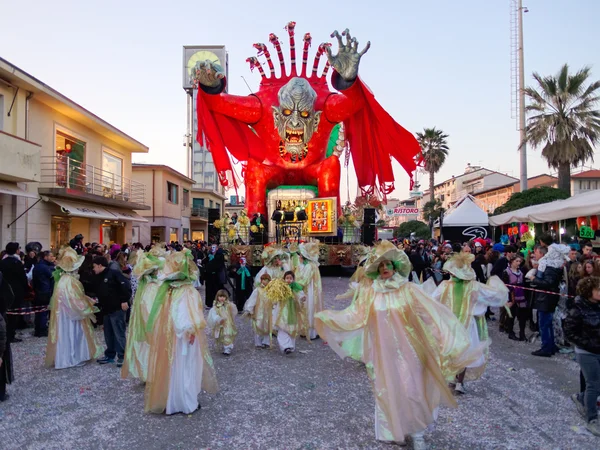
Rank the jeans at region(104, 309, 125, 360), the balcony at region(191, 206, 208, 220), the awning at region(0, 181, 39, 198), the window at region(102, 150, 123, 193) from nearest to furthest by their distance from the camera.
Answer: the jeans at region(104, 309, 125, 360) → the awning at region(0, 181, 39, 198) → the window at region(102, 150, 123, 193) → the balcony at region(191, 206, 208, 220)

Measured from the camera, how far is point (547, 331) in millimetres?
6820

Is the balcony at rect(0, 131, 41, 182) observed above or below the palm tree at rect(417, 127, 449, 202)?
below

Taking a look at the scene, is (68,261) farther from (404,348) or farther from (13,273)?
(404,348)

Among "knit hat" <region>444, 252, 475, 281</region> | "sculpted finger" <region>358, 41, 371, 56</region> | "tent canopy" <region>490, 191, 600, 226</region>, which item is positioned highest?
"sculpted finger" <region>358, 41, 371, 56</region>

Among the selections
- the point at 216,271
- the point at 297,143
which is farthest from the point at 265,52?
the point at 216,271

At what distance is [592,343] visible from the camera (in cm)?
408

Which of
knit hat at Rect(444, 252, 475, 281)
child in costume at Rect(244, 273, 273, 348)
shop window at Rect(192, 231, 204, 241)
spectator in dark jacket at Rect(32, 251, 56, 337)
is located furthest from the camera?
shop window at Rect(192, 231, 204, 241)

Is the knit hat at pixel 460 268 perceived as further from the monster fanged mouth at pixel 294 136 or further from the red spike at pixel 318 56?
the red spike at pixel 318 56

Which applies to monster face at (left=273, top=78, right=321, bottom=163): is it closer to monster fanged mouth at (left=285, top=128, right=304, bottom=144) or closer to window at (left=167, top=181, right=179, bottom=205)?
monster fanged mouth at (left=285, top=128, right=304, bottom=144)

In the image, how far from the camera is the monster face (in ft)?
54.9

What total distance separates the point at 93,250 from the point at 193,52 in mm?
52045

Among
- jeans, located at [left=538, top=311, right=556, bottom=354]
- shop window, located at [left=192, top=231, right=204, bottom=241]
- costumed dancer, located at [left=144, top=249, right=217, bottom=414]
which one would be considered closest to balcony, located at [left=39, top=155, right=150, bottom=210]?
costumed dancer, located at [left=144, top=249, right=217, bottom=414]

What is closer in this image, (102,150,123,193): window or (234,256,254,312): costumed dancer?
(234,256,254,312): costumed dancer

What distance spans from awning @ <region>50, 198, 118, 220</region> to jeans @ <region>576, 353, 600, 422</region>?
51.9 feet
